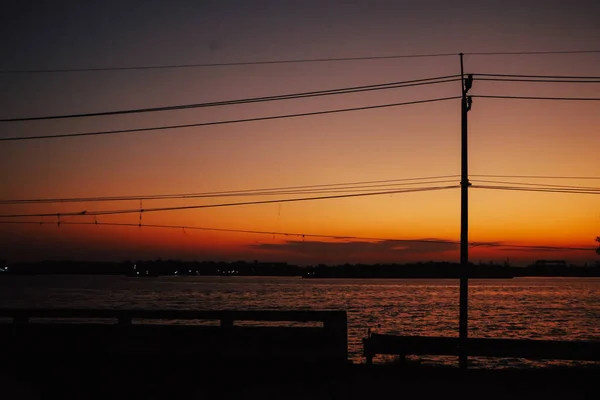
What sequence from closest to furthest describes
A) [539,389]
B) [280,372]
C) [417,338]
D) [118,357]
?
[539,389] → [280,372] → [118,357] → [417,338]

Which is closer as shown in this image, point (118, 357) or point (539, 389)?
point (539, 389)

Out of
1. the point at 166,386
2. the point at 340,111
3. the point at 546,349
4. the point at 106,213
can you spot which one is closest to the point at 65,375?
the point at 166,386

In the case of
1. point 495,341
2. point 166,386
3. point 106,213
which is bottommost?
point 166,386

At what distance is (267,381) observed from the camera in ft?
42.4

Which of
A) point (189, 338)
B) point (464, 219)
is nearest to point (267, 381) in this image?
point (189, 338)

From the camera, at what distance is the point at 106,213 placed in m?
36.7

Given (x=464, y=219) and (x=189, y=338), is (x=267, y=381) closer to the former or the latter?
(x=189, y=338)

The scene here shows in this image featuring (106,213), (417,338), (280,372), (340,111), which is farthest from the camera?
(106,213)

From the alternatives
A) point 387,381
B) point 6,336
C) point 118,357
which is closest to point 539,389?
point 387,381

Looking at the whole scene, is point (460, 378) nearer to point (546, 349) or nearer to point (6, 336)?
point (546, 349)

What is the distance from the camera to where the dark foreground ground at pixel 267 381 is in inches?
481

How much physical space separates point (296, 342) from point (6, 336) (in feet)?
22.1

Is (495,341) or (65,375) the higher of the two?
(495,341)

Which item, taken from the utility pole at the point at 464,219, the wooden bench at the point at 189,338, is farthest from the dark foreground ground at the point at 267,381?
the utility pole at the point at 464,219
